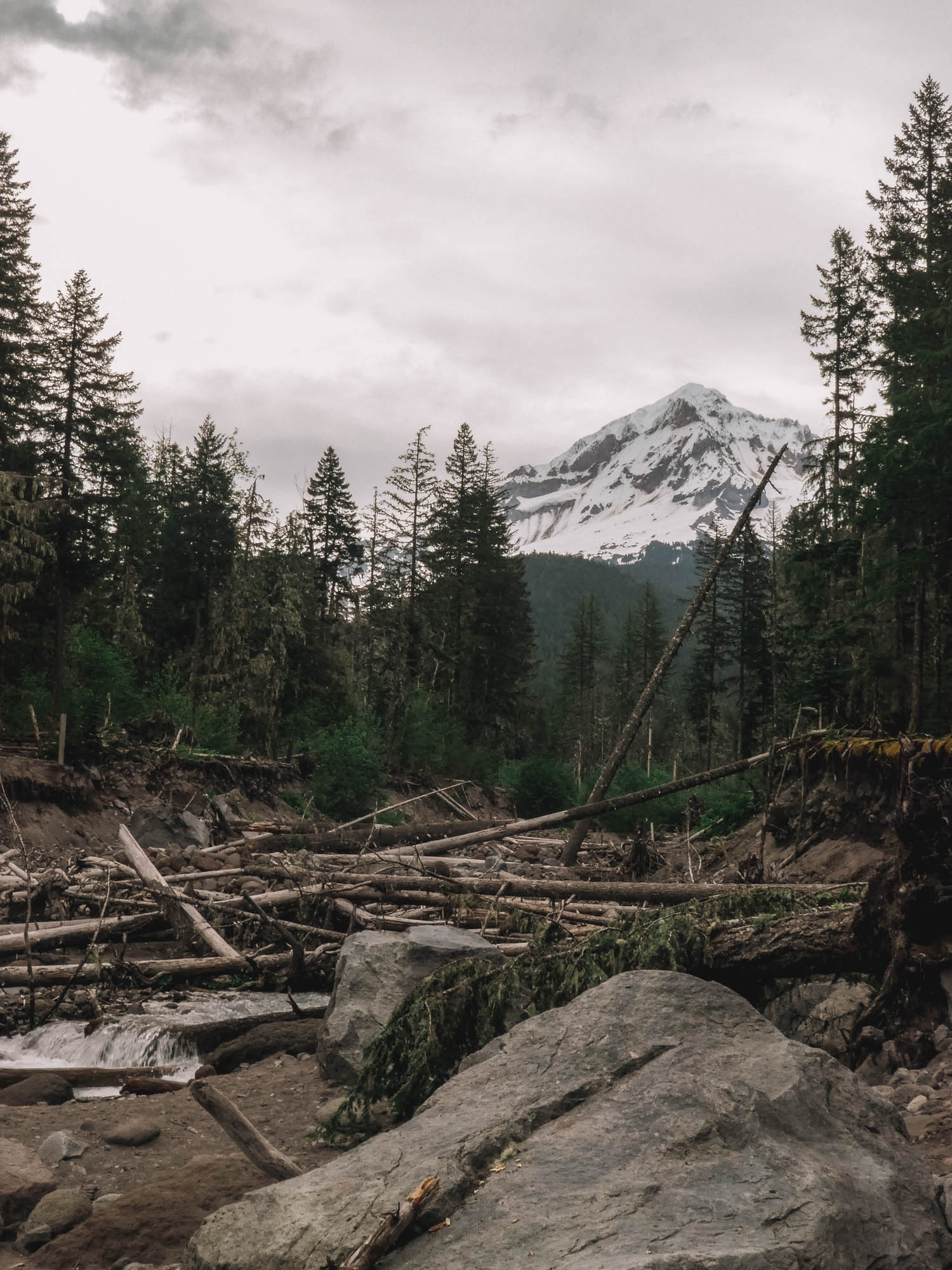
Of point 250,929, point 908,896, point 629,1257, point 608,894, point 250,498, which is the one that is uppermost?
point 250,498

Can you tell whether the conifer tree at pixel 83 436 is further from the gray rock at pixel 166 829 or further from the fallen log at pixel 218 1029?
the fallen log at pixel 218 1029

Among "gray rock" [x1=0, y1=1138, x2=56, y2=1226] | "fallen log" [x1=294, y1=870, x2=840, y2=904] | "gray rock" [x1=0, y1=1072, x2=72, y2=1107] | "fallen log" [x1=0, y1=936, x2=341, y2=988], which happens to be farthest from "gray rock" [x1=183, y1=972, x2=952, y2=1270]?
"fallen log" [x1=0, y1=936, x2=341, y2=988]

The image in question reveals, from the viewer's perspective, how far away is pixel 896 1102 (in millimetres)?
4105

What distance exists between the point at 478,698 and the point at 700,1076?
45411 mm

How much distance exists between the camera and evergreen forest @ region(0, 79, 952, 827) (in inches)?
867

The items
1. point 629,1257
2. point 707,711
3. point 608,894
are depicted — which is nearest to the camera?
point 629,1257

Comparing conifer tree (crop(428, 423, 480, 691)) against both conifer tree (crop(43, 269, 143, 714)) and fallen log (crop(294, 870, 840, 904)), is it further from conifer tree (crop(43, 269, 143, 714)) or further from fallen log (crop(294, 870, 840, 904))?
fallen log (crop(294, 870, 840, 904))

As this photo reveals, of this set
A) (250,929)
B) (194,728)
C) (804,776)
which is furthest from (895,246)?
(250,929)

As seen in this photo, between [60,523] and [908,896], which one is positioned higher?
[60,523]

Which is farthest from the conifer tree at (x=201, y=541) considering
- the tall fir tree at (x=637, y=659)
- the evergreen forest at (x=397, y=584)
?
the tall fir tree at (x=637, y=659)

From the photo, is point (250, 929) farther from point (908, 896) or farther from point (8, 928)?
point (908, 896)

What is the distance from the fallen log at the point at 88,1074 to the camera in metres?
6.47

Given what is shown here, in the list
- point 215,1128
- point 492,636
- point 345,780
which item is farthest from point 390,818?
point 492,636

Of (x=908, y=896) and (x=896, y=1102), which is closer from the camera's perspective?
(x=896, y=1102)
